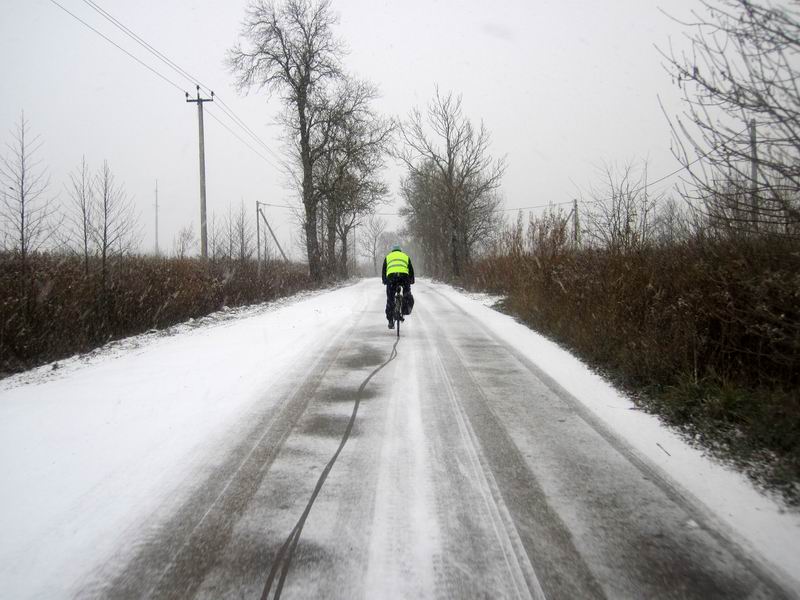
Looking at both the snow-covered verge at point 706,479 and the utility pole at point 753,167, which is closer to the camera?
the snow-covered verge at point 706,479

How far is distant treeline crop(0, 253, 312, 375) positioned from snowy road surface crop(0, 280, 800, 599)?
5.16ft

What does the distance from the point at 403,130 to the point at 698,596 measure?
2864 cm

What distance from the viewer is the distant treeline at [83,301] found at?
675cm

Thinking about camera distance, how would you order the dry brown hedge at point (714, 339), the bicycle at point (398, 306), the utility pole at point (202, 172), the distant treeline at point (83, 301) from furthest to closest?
the utility pole at point (202, 172)
the bicycle at point (398, 306)
the distant treeline at point (83, 301)
the dry brown hedge at point (714, 339)

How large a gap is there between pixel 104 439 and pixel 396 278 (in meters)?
6.28

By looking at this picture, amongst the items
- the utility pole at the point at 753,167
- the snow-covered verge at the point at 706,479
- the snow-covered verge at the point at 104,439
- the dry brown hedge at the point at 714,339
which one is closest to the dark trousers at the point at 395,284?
the snow-covered verge at the point at 104,439

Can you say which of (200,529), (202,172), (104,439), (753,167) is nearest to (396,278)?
(104,439)

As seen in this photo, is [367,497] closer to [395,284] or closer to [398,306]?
[398,306]

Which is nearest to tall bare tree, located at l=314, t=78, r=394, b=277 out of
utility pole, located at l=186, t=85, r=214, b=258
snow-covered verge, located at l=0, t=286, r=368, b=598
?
utility pole, located at l=186, t=85, r=214, b=258

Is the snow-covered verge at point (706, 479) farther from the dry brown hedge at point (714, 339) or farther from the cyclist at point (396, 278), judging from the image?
the cyclist at point (396, 278)

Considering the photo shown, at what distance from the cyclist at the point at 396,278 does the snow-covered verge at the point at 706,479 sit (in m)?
4.03

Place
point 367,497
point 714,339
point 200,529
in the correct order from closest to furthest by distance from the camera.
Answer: point 200,529, point 367,497, point 714,339

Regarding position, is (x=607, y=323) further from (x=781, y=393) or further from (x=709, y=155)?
(x=709, y=155)

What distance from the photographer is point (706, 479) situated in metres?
3.10
